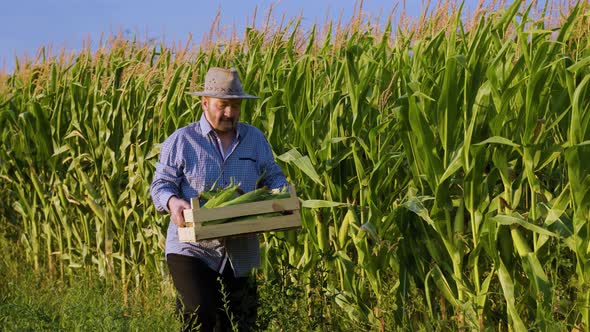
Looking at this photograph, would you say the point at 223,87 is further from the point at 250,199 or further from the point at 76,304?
the point at 76,304

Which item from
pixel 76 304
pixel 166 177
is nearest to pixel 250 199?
pixel 166 177

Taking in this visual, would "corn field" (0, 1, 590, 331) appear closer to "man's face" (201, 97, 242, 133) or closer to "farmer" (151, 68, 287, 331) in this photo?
"farmer" (151, 68, 287, 331)

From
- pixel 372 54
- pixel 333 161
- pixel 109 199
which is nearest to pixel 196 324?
pixel 333 161

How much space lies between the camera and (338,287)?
6852 mm

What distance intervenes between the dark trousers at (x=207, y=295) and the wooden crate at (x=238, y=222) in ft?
0.79

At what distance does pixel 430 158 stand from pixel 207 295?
5.36ft

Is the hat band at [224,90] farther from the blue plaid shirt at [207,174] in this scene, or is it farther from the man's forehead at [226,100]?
the blue plaid shirt at [207,174]

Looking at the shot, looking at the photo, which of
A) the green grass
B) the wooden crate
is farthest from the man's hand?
the green grass

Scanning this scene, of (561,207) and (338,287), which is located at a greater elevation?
(561,207)

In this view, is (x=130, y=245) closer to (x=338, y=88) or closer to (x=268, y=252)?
(x=268, y=252)

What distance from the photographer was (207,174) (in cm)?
543

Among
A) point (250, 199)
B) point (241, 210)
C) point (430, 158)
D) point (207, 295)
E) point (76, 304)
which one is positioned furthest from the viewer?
point (76, 304)

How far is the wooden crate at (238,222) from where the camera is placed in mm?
4961

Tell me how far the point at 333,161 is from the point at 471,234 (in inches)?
43.5
